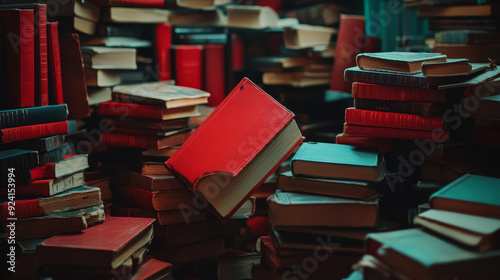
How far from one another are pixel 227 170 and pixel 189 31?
154 cm

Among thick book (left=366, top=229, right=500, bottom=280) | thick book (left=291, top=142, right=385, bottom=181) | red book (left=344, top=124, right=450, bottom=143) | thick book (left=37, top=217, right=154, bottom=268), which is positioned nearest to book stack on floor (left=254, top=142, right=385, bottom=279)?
thick book (left=291, top=142, right=385, bottom=181)

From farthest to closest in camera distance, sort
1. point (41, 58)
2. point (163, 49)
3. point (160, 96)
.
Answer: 1. point (163, 49)
2. point (160, 96)
3. point (41, 58)

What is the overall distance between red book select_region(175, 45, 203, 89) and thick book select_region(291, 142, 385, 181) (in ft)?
3.81

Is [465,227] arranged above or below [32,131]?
below

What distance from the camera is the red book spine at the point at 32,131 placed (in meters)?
1.88

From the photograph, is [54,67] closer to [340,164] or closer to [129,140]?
[129,140]

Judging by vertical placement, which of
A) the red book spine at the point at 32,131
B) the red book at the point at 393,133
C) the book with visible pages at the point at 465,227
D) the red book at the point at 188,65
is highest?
the red book at the point at 188,65

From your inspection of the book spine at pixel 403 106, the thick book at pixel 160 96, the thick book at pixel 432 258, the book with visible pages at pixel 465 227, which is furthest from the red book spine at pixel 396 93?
the thick book at pixel 160 96

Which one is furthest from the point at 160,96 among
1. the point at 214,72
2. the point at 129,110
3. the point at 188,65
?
the point at 214,72

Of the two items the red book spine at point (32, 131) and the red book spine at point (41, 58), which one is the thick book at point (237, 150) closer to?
the red book spine at point (32, 131)

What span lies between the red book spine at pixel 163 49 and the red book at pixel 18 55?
0.91 metres

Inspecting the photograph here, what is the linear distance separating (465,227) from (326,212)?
47 cm

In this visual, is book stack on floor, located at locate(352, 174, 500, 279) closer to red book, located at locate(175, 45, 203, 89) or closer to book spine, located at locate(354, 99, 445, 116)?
book spine, located at locate(354, 99, 445, 116)

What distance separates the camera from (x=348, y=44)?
2.91 metres
